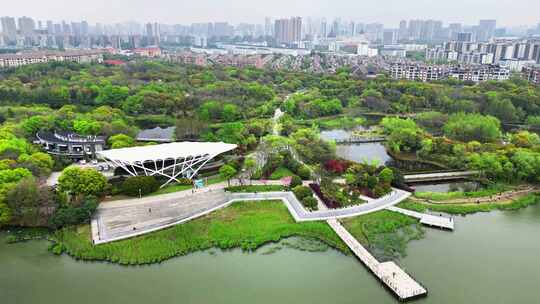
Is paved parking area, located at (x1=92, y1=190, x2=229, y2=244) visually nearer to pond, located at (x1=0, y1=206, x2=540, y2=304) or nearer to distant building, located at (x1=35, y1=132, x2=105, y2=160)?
pond, located at (x1=0, y1=206, x2=540, y2=304)

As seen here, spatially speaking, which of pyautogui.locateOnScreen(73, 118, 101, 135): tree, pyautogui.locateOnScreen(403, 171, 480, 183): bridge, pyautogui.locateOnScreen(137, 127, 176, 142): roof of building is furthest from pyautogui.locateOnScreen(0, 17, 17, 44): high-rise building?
pyautogui.locateOnScreen(403, 171, 480, 183): bridge

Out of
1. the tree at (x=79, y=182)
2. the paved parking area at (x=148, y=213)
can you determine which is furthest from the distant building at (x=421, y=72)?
the tree at (x=79, y=182)

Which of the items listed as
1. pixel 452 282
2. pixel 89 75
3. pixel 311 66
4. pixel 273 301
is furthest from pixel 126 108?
pixel 311 66

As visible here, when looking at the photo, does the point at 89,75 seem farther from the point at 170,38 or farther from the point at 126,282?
the point at 170,38

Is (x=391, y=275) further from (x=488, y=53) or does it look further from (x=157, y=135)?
(x=488, y=53)

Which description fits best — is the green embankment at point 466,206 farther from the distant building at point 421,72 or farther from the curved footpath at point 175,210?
the distant building at point 421,72

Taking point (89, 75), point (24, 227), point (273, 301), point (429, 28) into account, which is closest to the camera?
point (273, 301)

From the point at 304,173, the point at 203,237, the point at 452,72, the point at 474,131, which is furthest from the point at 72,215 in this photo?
the point at 452,72
